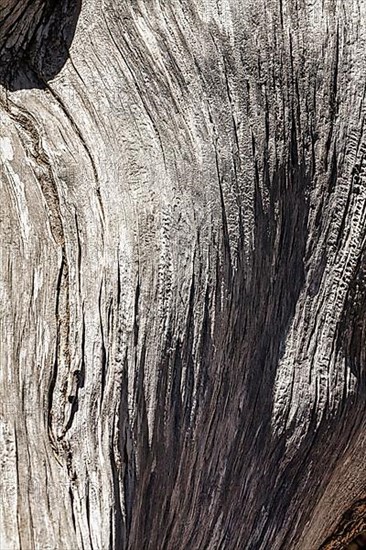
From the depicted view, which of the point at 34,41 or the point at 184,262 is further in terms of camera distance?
the point at 34,41

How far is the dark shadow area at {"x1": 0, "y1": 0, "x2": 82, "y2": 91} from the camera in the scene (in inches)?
55.9

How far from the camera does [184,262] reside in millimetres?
1292

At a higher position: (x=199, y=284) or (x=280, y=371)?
(x=199, y=284)

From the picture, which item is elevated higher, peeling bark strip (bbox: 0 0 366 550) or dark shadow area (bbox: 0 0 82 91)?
dark shadow area (bbox: 0 0 82 91)

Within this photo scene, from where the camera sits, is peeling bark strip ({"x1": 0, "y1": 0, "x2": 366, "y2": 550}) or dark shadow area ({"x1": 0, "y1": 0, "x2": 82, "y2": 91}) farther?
dark shadow area ({"x1": 0, "y1": 0, "x2": 82, "y2": 91})

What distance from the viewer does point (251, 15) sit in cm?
137

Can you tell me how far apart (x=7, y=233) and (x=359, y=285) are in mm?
571

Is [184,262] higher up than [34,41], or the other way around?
[34,41]

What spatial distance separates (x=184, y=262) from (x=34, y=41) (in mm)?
467

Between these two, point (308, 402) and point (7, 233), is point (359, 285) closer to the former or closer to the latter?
point (308, 402)

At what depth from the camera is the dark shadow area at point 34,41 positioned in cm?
142

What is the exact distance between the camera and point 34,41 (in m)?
1.44

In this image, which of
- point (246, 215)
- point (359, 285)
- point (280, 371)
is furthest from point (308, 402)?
point (246, 215)

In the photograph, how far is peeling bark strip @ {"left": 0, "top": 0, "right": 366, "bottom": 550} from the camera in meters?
1.23
